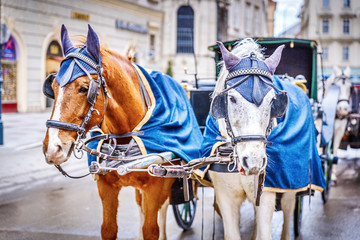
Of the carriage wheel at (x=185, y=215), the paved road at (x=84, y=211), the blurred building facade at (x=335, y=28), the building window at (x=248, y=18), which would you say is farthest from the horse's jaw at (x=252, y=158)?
the blurred building facade at (x=335, y=28)

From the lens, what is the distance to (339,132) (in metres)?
8.81

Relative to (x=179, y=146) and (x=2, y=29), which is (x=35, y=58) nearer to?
(x=2, y=29)

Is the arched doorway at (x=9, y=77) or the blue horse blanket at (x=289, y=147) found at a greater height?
the arched doorway at (x=9, y=77)

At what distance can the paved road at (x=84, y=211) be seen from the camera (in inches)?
224

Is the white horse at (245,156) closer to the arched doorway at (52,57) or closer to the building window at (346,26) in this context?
the arched doorway at (52,57)

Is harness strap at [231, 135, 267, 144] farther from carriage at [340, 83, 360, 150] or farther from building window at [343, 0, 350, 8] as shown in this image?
building window at [343, 0, 350, 8]

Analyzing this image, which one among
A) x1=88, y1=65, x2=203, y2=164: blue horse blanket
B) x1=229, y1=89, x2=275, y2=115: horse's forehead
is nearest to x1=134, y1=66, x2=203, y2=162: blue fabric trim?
x1=88, y1=65, x2=203, y2=164: blue horse blanket

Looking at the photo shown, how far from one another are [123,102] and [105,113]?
19 cm

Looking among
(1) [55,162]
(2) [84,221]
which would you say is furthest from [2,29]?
(1) [55,162]

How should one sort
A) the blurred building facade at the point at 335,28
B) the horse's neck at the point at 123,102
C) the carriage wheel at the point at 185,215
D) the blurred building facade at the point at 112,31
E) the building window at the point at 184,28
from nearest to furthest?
the horse's neck at the point at 123,102 → the carriage wheel at the point at 185,215 → the blurred building facade at the point at 112,31 → the building window at the point at 184,28 → the blurred building facade at the point at 335,28

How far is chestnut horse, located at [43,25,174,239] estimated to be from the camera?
122 inches

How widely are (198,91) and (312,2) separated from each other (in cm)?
4650

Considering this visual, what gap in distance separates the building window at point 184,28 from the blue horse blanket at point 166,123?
29.8 metres

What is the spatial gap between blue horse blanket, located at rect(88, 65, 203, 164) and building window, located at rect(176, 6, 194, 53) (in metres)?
29.8
